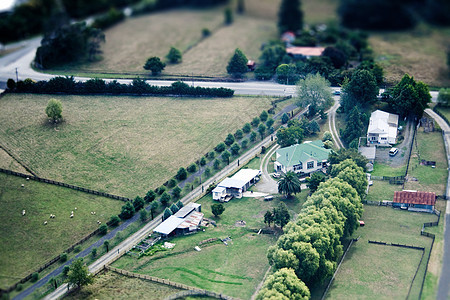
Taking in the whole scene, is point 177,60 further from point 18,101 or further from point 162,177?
point 162,177

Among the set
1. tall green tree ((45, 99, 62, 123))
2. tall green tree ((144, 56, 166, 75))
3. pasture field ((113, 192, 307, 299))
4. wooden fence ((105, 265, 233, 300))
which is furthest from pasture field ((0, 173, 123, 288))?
tall green tree ((144, 56, 166, 75))

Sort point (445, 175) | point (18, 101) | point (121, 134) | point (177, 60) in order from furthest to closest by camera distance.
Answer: point (177, 60), point (18, 101), point (121, 134), point (445, 175)

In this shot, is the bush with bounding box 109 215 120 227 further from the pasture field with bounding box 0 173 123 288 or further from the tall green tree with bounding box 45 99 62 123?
the tall green tree with bounding box 45 99 62 123

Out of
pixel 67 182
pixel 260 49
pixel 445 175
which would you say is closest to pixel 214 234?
pixel 67 182

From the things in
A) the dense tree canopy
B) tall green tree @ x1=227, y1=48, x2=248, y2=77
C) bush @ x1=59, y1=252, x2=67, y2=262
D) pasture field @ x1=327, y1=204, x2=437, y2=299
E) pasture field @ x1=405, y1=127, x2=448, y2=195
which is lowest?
pasture field @ x1=327, y1=204, x2=437, y2=299

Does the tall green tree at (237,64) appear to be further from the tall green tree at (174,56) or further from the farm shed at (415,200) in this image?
the farm shed at (415,200)

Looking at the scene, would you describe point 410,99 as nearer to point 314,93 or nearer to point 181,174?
point 314,93
